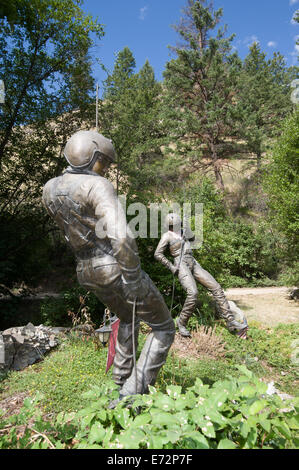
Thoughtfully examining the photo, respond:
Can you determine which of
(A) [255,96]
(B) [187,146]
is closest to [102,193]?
(B) [187,146]

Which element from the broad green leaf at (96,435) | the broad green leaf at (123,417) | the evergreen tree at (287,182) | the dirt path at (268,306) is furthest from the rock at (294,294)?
the broad green leaf at (96,435)

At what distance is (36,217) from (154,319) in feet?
25.2

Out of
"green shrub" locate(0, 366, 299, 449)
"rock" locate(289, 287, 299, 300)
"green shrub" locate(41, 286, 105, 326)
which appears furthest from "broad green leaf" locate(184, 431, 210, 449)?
"rock" locate(289, 287, 299, 300)

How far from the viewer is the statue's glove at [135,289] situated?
238 centimetres

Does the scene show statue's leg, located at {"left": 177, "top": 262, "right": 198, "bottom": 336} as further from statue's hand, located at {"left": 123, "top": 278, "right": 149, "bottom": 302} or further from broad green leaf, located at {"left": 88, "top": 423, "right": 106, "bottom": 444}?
broad green leaf, located at {"left": 88, "top": 423, "right": 106, "bottom": 444}

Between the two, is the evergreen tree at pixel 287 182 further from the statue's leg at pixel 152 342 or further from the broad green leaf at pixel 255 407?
the broad green leaf at pixel 255 407

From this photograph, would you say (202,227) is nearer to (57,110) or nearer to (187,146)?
(57,110)

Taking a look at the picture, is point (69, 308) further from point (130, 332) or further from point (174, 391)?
point (174, 391)

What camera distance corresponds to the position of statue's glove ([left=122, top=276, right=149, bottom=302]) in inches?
93.9

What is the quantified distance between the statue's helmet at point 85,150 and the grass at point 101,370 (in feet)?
7.83

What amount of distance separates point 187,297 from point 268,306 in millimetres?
5154

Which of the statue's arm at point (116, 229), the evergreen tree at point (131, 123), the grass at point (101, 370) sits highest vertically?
the evergreen tree at point (131, 123)

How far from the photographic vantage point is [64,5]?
7.94m

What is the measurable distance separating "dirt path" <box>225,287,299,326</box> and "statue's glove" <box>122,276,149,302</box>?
18.9ft
